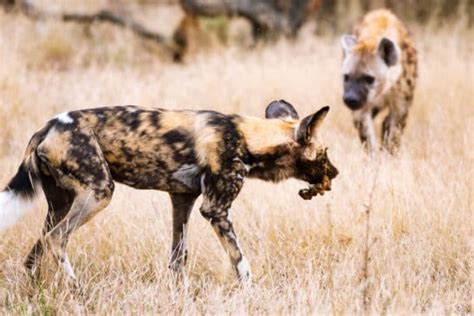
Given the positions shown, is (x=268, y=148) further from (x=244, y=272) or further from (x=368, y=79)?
(x=368, y=79)

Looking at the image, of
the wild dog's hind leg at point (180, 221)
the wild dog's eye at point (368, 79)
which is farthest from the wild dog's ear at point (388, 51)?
the wild dog's hind leg at point (180, 221)

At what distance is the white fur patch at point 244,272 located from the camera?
4.13 metres

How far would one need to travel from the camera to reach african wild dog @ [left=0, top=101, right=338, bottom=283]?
3967 millimetres

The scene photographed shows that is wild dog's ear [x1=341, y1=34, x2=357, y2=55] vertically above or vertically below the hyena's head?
above

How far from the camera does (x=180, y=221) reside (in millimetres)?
4441

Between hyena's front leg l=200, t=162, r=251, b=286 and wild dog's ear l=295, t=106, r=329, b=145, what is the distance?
31cm

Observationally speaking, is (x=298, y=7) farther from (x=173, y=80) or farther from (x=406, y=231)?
(x=406, y=231)

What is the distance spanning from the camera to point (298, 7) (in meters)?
11.9

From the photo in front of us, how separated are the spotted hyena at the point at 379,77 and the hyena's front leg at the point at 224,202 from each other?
3215 mm

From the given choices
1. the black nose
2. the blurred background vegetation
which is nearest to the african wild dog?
the black nose

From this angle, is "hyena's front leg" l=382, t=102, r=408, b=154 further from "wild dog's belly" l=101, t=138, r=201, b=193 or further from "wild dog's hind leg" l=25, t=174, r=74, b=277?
"wild dog's hind leg" l=25, t=174, r=74, b=277

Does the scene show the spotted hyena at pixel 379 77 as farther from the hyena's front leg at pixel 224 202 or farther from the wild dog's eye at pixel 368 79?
the hyena's front leg at pixel 224 202

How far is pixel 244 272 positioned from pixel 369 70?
3707 mm

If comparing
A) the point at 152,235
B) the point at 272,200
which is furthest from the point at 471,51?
the point at 152,235
